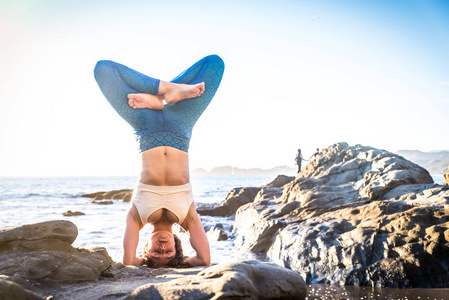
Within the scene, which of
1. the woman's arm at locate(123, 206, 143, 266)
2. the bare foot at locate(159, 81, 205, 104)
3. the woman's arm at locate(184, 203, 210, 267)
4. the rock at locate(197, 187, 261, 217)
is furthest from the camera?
the rock at locate(197, 187, 261, 217)

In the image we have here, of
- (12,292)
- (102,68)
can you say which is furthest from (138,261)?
(12,292)

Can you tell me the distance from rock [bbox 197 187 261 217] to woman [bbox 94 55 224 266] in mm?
10618

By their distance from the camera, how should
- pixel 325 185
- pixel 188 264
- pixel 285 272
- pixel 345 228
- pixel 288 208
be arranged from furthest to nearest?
pixel 325 185 < pixel 288 208 < pixel 345 228 < pixel 188 264 < pixel 285 272

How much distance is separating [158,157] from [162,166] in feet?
0.43

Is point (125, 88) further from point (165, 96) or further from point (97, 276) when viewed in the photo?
point (97, 276)

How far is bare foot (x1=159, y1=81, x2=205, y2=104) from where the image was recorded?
459cm

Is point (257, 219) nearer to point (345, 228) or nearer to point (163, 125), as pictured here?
point (345, 228)

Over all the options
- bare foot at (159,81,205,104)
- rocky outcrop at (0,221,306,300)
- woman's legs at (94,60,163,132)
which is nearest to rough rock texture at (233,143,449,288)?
rocky outcrop at (0,221,306,300)

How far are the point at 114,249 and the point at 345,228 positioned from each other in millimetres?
4964

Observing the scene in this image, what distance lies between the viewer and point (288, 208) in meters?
8.22

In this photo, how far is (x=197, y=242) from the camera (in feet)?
14.8

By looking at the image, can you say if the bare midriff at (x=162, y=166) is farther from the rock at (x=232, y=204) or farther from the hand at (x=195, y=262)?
the rock at (x=232, y=204)

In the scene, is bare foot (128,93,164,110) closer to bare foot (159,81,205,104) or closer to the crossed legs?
the crossed legs

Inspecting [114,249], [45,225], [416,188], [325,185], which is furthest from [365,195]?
[45,225]
